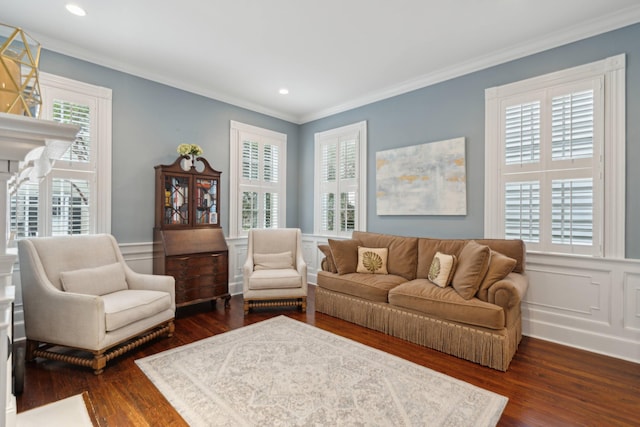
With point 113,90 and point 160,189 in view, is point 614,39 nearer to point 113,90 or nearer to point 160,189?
point 160,189

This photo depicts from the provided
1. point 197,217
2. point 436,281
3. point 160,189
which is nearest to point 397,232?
point 436,281

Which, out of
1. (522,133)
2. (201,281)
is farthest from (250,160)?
(522,133)

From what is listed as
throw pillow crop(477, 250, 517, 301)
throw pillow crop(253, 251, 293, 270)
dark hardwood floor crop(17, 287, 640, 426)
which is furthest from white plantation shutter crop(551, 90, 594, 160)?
throw pillow crop(253, 251, 293, 270)

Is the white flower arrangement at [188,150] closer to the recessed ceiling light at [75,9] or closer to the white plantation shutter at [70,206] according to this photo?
the white plantation shutter at [70,206]

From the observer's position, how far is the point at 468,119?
11.9ft

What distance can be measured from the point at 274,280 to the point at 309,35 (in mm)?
2710

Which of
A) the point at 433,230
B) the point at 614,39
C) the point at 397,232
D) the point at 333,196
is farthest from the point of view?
the point at 333,196

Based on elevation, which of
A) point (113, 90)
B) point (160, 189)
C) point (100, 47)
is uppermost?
point (100, 47)

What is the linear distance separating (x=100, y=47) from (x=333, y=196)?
344 cm

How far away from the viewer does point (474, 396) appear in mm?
2092

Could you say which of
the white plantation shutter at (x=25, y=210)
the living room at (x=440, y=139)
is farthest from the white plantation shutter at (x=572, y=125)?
the white plantation shutter at (x=25, y=210)

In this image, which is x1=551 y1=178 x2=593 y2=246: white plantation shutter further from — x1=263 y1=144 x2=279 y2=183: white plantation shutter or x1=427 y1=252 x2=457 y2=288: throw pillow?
x1=263 y1=144 x2=279 y2=183: white plantation shutter

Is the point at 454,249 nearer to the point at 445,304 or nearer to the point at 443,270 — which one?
the point at 443,270

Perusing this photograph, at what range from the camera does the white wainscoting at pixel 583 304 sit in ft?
8.82
